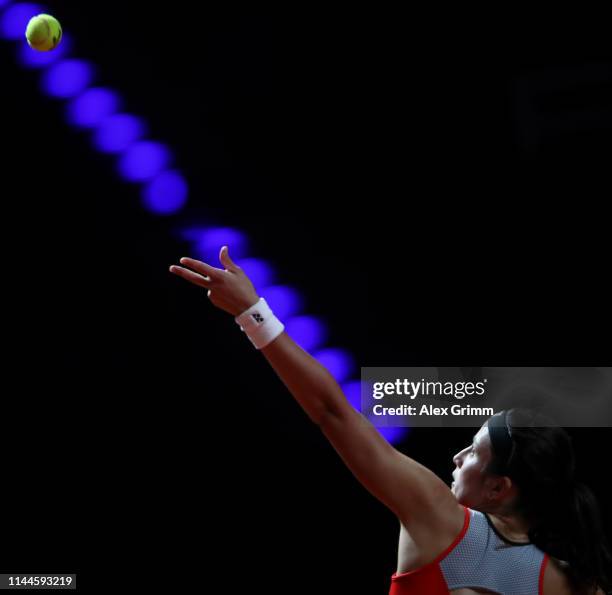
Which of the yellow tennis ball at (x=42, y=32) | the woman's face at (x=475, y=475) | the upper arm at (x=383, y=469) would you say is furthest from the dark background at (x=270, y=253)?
the upper arm at (x=383, y=469)

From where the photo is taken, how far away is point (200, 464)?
13.8 ft

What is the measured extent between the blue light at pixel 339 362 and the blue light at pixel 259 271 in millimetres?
409

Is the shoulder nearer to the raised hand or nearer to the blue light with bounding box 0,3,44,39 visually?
the raised hand

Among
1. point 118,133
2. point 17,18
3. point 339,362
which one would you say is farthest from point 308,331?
point 17,18

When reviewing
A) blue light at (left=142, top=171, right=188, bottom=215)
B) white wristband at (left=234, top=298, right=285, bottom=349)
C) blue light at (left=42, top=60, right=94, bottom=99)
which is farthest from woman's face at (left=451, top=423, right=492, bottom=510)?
blue light at (left=42, top=60, right=94, bottom=99)

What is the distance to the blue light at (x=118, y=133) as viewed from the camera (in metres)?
4.25

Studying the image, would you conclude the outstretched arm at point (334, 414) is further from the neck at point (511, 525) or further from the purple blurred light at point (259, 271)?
the purple blurred light at point (259, 271)

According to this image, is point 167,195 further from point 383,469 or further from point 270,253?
point 383,469

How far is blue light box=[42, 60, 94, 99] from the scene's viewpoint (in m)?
4.25

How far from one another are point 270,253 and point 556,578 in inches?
95.9

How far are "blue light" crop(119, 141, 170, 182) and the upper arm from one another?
8.88 feet

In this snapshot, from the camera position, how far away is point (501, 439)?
2.12 meters

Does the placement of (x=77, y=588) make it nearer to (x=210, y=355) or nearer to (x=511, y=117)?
(x=210, y=355)

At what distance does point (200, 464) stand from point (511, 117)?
2.13 m
